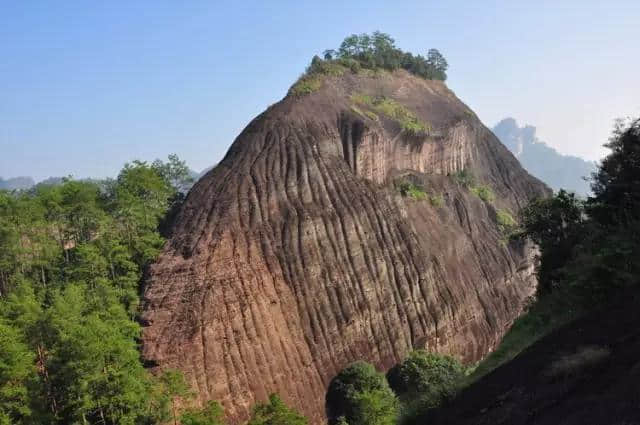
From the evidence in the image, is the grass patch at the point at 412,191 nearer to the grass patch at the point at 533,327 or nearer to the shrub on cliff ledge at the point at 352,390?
the shrub on cliff ledge at the point at 352,390

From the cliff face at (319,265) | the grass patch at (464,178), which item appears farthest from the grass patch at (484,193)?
the cliff face at (319,265)

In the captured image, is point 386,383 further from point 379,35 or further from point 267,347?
point 379,35

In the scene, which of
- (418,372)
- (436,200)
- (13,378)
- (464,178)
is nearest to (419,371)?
(418,372)

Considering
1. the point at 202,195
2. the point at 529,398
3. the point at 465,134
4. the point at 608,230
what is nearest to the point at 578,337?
the point at 529,398

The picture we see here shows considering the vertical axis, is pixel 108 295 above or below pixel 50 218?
below

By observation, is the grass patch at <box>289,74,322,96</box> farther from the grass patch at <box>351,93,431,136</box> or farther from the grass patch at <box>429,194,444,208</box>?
the grass patch at <box>429,194,444,208</box>

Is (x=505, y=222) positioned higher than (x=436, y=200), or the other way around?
(x=436, y=200)

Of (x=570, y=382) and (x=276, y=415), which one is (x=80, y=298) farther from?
(x=570, y=382)
